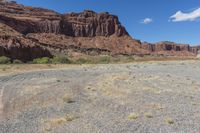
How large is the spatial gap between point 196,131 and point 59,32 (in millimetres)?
143978

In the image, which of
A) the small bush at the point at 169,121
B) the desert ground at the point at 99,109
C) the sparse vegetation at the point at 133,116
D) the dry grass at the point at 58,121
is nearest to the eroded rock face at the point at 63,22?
the desert ground at the point at 99,109

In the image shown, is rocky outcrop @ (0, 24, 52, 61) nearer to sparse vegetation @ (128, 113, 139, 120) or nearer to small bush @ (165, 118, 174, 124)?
sparse vegetation @ (128, 113, 139, 120)

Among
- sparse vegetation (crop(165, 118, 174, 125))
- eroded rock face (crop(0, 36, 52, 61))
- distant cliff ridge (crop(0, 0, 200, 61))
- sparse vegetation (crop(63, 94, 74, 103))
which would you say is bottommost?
sparse vegetation (crop(165, 118, 174, 125))

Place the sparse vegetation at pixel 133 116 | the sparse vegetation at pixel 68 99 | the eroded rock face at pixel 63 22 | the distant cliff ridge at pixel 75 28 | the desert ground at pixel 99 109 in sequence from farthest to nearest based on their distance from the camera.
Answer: the eroded rock face at pixel 63 22, the distant cliff ridge at pixel 75 28, the sparse vegetation at pixel 68 99, the sparse vegetation at pixel 133 116, the desert ground at pixel 99 109

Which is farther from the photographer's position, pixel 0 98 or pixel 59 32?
pixel 59 32

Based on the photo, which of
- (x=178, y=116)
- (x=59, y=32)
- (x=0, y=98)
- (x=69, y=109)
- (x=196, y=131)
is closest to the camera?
(x=196, y=131)

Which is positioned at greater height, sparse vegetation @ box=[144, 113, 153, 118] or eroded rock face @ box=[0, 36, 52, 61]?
eroded rock face @ box=[0, 36, 52, 61]

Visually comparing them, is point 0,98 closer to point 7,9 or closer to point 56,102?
point 56,102

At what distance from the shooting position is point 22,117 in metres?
10.1

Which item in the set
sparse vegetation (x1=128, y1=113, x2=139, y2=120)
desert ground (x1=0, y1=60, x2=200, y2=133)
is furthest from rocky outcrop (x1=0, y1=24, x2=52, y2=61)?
sparse vegetation (x1=128, y1=113, x2=139, y2=120)

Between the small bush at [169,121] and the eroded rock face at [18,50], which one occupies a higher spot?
the eroded rock face at [18,50]

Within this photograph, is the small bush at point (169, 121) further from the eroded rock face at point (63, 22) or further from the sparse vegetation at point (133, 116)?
the eroded rock face at point (63, 22)

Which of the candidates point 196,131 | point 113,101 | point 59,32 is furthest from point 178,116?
point 59,32

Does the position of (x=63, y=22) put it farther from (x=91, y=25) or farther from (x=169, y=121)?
(x=169, y=121)
